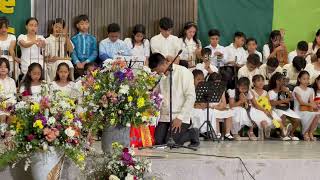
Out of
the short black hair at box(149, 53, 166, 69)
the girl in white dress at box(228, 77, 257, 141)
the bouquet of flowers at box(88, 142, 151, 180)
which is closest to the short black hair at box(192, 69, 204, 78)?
the girl in white dress at box(228, 77, 257, 141)

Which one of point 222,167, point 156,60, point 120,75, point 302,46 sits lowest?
point 222,167

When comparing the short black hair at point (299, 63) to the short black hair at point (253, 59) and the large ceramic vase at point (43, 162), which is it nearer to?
the short black hair at point (253, 59)

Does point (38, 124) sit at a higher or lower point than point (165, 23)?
lower

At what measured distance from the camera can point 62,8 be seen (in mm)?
9688

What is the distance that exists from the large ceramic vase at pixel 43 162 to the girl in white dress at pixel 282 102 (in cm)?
453

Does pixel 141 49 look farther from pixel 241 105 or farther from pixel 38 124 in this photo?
pixel 38 124

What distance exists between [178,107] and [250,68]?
2646 millimetres

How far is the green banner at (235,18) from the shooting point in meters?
10.5

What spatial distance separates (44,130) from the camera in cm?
499

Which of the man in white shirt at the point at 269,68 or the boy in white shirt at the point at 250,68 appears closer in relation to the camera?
the boy in white shirt at the point at 250,68

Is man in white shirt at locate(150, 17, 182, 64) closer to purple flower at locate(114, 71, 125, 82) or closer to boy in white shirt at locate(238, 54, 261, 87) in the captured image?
boy in white shirt at locate(238, 54, 261, 87)

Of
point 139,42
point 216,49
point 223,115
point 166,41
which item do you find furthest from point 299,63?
point 139,42

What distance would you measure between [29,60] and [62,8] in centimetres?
114

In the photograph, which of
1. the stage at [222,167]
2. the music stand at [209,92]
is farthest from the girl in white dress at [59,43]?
the stage at [222,167]
